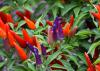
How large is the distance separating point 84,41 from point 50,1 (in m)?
0.40

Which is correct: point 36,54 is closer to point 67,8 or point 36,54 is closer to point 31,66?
point 31,66

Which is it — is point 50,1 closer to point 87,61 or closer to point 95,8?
point 95,8

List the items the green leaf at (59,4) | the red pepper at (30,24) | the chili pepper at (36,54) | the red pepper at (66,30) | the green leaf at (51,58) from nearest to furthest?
the chili pepper at (36,54) < the green leaf at (51,58) < the red pepper at (66,30) < the red pepper at (30,24) < the green leaf at (59,4)

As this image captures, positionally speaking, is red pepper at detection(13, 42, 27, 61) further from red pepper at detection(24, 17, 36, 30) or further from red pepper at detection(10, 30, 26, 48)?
red pepper at detection(24, 17, 36, 30)

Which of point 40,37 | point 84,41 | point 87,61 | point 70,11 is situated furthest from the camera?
point 70,11

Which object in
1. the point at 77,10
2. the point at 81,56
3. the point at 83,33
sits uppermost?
the point at 77,10

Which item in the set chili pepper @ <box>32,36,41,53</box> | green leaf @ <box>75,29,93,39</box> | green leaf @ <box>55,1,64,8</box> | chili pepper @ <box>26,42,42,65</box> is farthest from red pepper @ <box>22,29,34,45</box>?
green leaf @ <box>55,1,64,8</box>

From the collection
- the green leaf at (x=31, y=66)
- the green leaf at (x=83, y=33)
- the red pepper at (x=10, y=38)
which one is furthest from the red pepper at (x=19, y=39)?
the green leaf at (x=83, y=33)

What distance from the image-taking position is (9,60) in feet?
6.62

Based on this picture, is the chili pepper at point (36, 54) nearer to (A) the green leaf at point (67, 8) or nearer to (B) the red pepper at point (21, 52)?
(B) the red pepper at point (21, 52)

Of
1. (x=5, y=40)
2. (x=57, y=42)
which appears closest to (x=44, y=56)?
(x=57, y=42)

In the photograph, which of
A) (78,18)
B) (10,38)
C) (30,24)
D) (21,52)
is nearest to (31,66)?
(21,52)

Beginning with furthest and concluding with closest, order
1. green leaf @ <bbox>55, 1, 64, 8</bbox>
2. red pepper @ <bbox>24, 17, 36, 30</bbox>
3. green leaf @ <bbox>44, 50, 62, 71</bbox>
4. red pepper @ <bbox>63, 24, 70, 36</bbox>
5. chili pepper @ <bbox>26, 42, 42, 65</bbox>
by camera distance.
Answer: green leaf @ <bbox>55, 1, 64, 8</bbox>, red pepper @ <bbox>24, 17, 36, 30</bbox>, red pepper @ <bbox>63, 24, 70, 36</bbox>, green leaf @ <bbox>44, 50, 62, 71</bbox>, chili pepper @ <bbox>26, 42, 42, 65</bbox>

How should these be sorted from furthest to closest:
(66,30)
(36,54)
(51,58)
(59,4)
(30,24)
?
(59,4) → (30,24) → (66,30) → (51,58) → (36,54)
